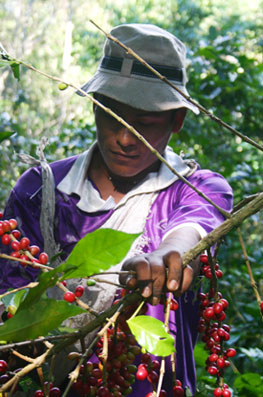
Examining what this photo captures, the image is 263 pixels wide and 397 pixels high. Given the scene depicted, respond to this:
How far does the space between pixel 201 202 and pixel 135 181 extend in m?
0.28

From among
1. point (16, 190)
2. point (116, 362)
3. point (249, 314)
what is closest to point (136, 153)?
point (16, 190)

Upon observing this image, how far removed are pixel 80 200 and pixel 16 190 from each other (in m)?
0.18

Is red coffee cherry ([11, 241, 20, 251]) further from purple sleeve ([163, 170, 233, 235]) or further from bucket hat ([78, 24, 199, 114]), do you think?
bucket hat ([78, 24, 199, 114])

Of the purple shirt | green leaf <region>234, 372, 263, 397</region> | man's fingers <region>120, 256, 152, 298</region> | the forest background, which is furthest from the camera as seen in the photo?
the forest background

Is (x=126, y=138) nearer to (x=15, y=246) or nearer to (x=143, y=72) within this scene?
(x=143, y=72)

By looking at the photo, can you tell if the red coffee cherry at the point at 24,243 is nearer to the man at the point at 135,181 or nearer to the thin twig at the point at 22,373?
the thin twig at the point at 22,373

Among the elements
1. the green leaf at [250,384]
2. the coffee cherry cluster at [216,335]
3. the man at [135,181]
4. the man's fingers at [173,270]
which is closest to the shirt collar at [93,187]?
the man at [135,181]

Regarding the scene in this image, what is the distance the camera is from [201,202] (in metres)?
1.24

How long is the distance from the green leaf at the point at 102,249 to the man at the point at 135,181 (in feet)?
1.99

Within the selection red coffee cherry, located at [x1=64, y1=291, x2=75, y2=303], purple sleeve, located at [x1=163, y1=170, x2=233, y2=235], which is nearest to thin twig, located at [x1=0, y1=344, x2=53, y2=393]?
red coffee cherry, located at [x1=64, y1=291, x2=75, y2=303]

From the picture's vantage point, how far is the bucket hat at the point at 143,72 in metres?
1.32

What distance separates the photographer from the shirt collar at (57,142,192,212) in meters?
1.43

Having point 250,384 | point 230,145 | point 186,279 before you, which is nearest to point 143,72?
point 186,279

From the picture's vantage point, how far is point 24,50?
10.4m
